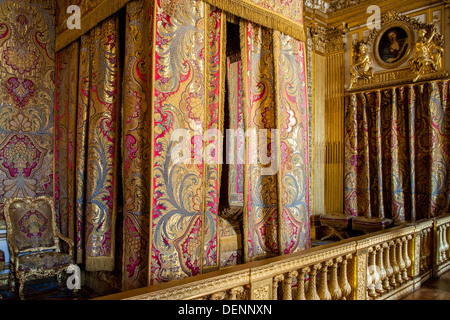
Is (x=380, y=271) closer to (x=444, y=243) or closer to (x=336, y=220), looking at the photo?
(x=444, y=243)

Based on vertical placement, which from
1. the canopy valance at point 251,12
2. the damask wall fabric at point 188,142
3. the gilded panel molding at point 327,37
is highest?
the gilded panel molding at point 327,37

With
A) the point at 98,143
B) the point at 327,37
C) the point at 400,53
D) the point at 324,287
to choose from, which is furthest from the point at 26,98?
the point at 400,53

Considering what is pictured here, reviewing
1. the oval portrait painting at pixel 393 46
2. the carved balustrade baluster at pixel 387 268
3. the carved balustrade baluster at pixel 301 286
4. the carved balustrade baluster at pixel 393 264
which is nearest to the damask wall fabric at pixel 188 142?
the carved balustrade baluster at pixel 301 286

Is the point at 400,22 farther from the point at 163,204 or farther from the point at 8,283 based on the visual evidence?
the point at 8,283

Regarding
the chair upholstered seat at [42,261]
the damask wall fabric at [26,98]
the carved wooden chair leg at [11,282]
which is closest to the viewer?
the chair upholstered seat at [42,261]

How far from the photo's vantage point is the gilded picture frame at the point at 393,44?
5.52 meters

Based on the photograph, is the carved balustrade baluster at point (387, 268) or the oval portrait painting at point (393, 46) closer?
the carved balustrade baluster at point (387, 268)

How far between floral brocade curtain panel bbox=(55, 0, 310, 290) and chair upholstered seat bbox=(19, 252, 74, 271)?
18 cm

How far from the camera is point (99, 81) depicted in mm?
2994

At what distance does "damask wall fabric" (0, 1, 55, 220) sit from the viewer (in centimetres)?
361

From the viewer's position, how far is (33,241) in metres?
3.54

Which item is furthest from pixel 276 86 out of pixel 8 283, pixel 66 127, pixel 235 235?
pixel 8 283

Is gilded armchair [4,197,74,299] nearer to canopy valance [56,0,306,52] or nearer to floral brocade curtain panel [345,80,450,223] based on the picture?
canopy valance [56,0,306,52]

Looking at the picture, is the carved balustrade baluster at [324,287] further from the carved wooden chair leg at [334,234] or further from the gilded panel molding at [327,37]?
the gilded panel molding at [327,37]
